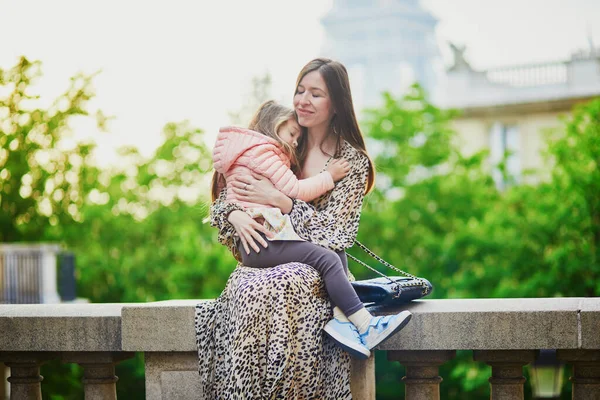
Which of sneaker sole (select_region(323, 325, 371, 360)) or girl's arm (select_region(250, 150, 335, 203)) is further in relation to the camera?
girl's arm (select_region(250, 150, 335, 203))

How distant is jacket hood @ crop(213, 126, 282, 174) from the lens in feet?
15.7

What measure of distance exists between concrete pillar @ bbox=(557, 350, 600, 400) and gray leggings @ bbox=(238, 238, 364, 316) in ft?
3.20

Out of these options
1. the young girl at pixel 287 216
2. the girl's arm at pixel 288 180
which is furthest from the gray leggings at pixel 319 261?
the girl's arm at pixel 288 180

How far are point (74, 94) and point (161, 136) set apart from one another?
1115 cm

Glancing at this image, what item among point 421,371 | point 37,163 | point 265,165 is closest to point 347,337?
point 421,371

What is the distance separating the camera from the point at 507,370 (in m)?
4.38

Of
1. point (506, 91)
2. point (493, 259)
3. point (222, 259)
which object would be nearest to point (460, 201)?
point (493, 259)

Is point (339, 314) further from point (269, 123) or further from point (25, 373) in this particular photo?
point (25, 373)

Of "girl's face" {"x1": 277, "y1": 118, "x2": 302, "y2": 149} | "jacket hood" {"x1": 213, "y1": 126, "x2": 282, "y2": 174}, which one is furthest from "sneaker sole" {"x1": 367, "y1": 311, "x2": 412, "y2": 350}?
"girl's face" {"x1": 277, "y1": 118, "x2": 302, "y2": 149}

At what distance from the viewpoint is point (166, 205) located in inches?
1411

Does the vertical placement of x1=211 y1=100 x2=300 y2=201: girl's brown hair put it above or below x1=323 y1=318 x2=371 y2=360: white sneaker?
above

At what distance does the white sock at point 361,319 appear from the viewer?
4.29 metres

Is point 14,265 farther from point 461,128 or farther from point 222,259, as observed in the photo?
point 461,128

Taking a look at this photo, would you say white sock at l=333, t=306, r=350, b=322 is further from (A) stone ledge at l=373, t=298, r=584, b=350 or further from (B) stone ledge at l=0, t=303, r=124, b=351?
(B) stone ledge at l=0, t=303, r=124, b=351
